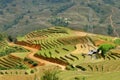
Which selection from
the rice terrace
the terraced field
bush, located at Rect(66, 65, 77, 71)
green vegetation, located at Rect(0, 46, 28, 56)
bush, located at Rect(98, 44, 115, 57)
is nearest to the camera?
the rice terrace

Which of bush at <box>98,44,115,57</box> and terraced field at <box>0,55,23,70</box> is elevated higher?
bush at <box>98,44,115,57</box>

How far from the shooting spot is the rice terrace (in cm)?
4638

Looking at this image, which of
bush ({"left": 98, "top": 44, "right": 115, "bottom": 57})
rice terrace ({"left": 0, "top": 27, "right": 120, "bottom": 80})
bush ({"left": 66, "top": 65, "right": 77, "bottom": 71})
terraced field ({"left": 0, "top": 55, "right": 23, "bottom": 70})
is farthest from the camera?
bush ({"left": 98, "top": 44, "right": 115, "bottom": 57})

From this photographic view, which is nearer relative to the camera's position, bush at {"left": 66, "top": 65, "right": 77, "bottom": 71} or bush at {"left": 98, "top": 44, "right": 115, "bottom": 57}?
bush at {"left": 66, "top": 65, "right": 77, "bottom": 71}

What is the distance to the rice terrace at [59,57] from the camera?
1826 inches

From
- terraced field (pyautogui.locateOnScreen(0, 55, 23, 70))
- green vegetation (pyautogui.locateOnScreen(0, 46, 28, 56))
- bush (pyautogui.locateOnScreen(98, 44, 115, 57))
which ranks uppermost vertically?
bush (pyautogui.locateOnScreen(98, 44, 115, 57))

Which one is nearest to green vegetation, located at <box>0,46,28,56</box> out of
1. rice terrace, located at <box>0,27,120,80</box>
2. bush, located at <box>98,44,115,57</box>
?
rice terrace, located at <box>0,27,120,80</box>

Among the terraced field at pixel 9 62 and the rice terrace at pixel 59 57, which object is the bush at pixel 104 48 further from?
the terraced field at pixel 9 62

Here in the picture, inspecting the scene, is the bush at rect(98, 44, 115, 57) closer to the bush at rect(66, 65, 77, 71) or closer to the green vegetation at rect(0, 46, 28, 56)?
the bush at rect(66, 65, 77, 71)

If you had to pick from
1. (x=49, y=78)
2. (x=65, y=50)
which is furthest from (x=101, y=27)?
(x=49, y=78)

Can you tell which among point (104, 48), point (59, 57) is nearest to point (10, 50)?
point (59, 57)

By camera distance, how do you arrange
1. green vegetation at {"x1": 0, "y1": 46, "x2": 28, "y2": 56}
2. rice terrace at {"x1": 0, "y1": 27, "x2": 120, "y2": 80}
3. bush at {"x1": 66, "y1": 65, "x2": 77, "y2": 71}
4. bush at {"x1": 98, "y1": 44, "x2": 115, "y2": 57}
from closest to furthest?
rice terrace at {"x1": 0, "y1": 27, "x2": 120, "y2": 80}, bush at {"x1": 66, "y1": 65, "x2": 77, "y2": 71}, bush at {"x1": 98, "y1": 44, "x2": 115, "y2": 57}, green vegetation at {"x1": 0, "y1": 46, "x2": 28, "y2": 56}

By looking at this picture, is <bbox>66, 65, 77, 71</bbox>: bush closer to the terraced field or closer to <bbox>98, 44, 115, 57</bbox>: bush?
<bbox>98, 44, 115, 57</bbox>: bush

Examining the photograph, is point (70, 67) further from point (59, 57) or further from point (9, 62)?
point (9, 62)
